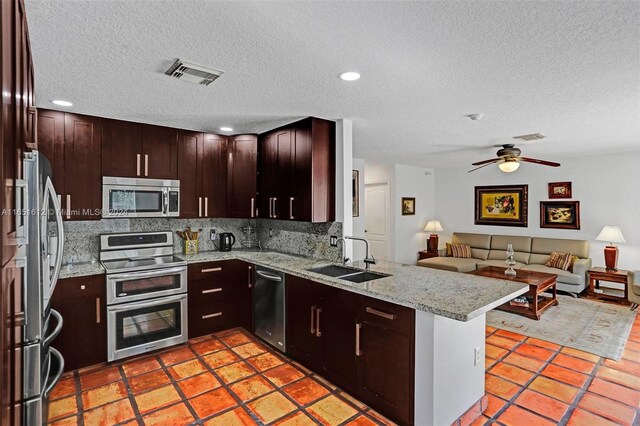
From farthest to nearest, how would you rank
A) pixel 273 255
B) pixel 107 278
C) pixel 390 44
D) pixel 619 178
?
pixel 619 178 < pixel 273 255 < pixel 107 278 < pixel 390 44

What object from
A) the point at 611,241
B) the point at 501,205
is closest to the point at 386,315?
the point at 611,241

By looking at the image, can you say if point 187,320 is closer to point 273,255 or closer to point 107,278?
point 107,278

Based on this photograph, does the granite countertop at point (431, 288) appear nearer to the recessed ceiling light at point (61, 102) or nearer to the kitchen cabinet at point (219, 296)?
the kitchen cabinet at point (219, 296)

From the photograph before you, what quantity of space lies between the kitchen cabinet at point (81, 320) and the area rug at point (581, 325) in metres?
4.20

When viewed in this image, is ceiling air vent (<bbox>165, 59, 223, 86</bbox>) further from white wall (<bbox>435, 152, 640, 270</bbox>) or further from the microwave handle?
white wall (<bbox>435, 152, 640, 270</bbox>)

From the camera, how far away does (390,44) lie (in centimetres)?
184

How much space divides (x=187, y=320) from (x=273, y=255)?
1.11m

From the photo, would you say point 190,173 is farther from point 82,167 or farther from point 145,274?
point 145,274

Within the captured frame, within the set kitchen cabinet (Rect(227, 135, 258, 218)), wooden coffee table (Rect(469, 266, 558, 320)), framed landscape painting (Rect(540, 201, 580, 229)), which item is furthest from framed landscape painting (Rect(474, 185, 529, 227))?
kitchen cabinet (Rect(227, 135, 258, 218))

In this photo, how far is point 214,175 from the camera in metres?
4.08

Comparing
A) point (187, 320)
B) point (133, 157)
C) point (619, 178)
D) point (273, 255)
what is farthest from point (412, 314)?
point (619, 178)

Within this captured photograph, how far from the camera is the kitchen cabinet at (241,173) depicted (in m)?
4.15

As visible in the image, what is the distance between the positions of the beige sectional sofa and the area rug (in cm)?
41

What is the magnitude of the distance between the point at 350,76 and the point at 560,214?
565 cm
